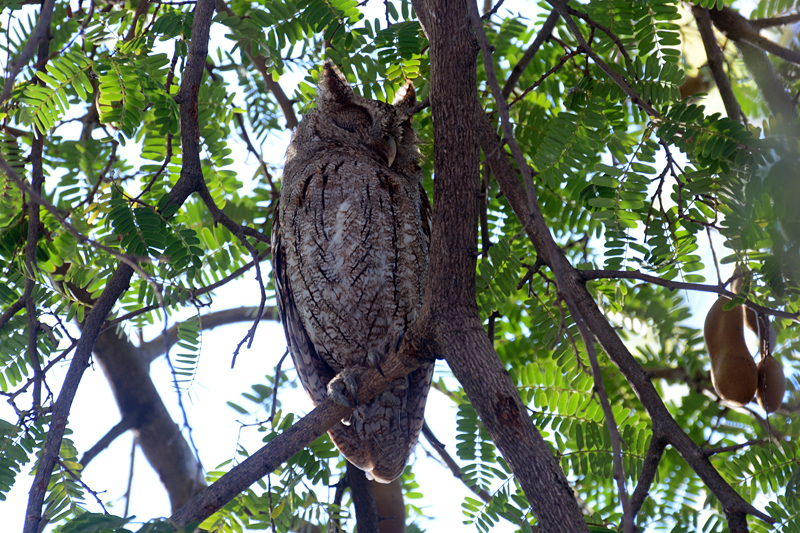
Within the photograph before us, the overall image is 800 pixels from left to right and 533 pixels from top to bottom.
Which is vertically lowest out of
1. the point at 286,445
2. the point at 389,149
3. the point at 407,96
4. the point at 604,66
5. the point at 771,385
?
the point at 771,385

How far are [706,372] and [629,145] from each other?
93 centimetres

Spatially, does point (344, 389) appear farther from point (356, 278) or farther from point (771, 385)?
point (771, 385)

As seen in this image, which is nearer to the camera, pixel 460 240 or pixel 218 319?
pixel 460 240

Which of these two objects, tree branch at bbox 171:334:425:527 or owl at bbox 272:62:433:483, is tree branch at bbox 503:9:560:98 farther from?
tree branch at bbox 171:334:425:527

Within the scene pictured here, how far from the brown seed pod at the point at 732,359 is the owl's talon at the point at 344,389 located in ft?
3.09

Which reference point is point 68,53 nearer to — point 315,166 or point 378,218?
point 315,166

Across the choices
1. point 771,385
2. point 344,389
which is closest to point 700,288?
point 771,385

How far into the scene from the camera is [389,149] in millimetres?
2080

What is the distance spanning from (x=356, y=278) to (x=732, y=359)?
107 cm

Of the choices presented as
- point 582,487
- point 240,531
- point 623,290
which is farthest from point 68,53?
point 582,487

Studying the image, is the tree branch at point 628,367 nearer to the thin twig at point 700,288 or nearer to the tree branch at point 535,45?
the thin twig at point 700,288

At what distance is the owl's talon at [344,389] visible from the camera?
1641mm

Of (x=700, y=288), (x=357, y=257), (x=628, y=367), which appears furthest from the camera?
(x=357, y=257)

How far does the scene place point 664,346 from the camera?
86.4 inches
